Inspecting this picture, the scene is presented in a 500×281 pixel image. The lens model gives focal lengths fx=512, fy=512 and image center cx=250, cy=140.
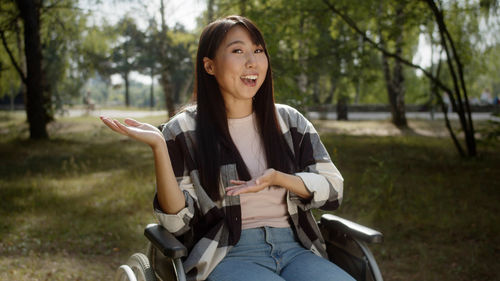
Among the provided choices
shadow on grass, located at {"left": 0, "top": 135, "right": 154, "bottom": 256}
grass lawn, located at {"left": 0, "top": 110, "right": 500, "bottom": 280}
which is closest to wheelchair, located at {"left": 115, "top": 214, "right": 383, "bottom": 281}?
grass lawn, located at {"left": 0, "top": 110, "right": 500, "bottom": 280}

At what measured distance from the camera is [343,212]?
18.5ft

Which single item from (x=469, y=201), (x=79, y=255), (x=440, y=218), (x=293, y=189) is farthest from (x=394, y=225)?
(x=293, y=189)

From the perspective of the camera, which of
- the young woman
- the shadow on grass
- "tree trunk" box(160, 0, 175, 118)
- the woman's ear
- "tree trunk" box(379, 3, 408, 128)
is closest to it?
the young woman

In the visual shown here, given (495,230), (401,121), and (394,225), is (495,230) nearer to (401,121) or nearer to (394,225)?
(394,225)

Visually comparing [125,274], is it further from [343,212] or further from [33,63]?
[33,63]

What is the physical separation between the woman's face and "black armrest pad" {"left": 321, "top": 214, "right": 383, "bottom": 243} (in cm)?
66

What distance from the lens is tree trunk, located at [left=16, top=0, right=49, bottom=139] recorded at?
36.8 feet

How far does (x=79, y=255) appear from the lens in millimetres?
4527

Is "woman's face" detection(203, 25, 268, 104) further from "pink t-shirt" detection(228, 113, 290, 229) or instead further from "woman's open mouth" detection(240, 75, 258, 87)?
"pink t-shirt" detection(228, 113, 290, 229)

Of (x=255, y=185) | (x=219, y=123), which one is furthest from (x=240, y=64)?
(x=255, y=185)

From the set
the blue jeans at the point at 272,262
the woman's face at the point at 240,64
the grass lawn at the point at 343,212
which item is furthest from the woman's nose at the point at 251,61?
the grass lawn at the point at 343,212

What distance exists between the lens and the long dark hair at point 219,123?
2.17m

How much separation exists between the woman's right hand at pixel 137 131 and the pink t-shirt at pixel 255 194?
46 cm

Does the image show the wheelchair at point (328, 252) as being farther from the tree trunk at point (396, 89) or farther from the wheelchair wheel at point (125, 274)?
the tree trunk at point (396, 89)
